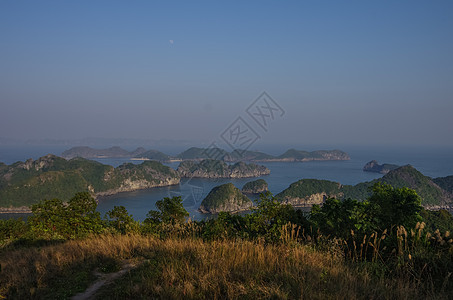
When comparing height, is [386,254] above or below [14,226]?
above

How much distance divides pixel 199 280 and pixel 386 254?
13.2 ft

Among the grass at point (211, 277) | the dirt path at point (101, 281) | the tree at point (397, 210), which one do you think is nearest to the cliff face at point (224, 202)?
the tree at point (397, 210)

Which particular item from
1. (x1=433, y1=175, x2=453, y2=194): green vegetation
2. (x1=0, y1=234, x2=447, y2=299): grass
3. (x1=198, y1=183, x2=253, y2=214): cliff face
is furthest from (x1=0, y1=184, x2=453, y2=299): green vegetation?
(x1=433, y1=175, x2=453, y2=194): green vegetation

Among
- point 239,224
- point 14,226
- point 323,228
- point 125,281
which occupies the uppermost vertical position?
point 125,281

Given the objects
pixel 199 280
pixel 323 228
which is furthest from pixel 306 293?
pixel 323 228

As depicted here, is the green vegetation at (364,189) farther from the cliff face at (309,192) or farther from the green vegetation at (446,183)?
the green vegetation at (446,183)

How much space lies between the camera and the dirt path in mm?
3803

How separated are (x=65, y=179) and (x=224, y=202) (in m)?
102

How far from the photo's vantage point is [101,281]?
4320 millimetres

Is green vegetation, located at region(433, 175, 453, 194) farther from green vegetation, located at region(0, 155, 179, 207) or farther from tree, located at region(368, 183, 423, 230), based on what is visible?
tree, located at region(368, 183, 423, 230)

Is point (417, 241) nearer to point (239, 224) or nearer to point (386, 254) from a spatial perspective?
point (386, 254)

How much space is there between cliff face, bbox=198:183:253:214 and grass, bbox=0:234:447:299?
113644 mm

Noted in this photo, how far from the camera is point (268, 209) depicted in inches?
409

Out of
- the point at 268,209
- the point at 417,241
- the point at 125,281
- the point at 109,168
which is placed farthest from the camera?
the point at 109,168
